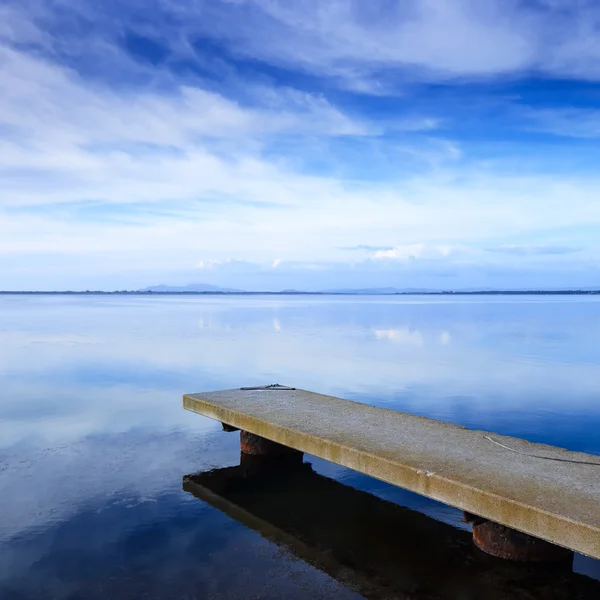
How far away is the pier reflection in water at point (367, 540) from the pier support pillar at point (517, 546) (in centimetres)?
8

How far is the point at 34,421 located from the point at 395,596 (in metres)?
7.59

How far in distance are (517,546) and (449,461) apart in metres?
0.86

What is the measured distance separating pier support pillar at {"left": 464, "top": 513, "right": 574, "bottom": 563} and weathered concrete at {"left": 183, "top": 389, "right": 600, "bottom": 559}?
491 millimetres

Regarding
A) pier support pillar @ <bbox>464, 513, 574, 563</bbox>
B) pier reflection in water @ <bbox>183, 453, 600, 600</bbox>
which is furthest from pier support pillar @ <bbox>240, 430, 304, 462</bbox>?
pier support pillar @ <bbox>464, 513, 574, 563</bbox>

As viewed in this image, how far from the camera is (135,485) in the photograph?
694 cm

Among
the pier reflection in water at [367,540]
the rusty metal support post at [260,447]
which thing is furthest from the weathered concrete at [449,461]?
the pier reflection in water at [367,540]

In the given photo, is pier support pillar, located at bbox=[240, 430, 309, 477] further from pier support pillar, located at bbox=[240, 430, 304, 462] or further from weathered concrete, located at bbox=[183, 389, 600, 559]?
weathered concrete, located at bbox=[183, 389, 600, 559]

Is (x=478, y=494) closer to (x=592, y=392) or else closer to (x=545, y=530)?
(x=545, y=530)

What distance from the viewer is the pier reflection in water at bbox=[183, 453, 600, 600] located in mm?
4785

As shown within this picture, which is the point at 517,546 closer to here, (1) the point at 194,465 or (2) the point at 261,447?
(2) the point at 261,447

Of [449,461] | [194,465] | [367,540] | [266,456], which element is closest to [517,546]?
[449,461]

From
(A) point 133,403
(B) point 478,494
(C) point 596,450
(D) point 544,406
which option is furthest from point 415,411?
(B) point 478,494

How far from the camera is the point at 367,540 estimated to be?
18.6 feet

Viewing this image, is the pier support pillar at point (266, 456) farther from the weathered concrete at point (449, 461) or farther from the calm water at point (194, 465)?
the weathered concrete at point (449, 461)
